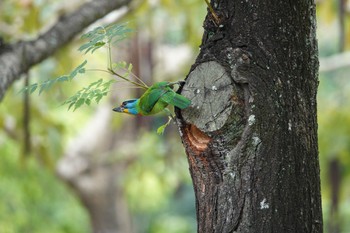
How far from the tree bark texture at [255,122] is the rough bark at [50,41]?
0.88 m

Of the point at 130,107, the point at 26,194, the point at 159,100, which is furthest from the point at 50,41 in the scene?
the point at 26,194

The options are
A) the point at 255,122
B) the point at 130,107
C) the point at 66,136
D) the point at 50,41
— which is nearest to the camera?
the point at 255,122

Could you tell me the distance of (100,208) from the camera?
30.2 feet

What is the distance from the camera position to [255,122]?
5.81 ft

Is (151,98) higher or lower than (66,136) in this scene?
lower

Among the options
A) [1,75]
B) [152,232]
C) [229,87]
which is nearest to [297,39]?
[229,87]

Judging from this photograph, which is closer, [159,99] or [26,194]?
[159,99]

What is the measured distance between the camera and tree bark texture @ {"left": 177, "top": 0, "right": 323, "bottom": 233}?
1.77 metres

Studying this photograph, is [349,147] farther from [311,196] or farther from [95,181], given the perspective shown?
[311,196]

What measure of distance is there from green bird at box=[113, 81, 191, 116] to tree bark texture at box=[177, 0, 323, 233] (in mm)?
34

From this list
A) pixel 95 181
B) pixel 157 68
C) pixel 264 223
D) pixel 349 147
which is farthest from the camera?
A: pixel 95 181

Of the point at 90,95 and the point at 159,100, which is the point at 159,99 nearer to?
the point at 159,100

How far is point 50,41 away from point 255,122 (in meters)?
1.25

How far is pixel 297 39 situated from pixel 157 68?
6278 mm
